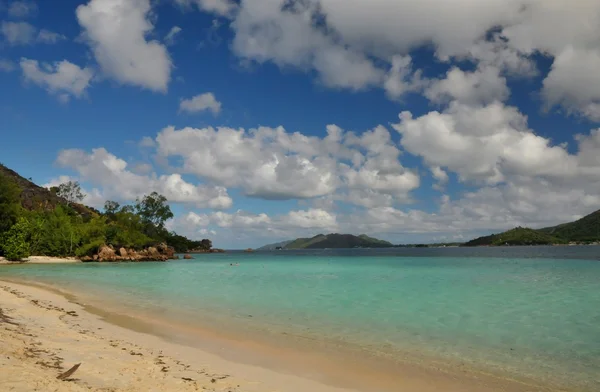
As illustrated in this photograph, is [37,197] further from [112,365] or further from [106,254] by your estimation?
[112,365]

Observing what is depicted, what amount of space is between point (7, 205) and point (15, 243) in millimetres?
12238

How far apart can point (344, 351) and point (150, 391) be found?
766 cm

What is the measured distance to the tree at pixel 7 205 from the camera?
83.9m

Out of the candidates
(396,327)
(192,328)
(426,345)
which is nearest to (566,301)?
(396,327)

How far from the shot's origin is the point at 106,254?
10231 cm

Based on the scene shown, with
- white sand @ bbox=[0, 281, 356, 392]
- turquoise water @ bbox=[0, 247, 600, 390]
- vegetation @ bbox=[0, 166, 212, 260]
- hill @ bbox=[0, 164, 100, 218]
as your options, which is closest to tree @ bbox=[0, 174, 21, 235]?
vegetation @ bbox=[0, 166, 212, 260]

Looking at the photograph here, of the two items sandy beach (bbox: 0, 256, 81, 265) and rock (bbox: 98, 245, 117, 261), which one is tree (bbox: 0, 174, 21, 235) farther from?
rock (bbox: 98, 245, 117, 261)

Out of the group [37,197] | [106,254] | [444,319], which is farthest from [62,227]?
[444,319]

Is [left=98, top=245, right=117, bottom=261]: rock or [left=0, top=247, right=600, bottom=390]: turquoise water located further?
[left=98, top=245, right=117, bottom=261]: rock

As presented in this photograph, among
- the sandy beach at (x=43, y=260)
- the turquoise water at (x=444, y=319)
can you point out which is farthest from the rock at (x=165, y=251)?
the turquoise water at (x=444, y=319)

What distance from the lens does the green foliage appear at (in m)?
79.2

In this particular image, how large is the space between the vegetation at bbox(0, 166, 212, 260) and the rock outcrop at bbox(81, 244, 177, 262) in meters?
2.96

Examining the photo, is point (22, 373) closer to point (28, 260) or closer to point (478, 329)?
point (478, 329)

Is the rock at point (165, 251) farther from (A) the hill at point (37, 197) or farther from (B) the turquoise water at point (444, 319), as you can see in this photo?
(B) the turquoise water at point (444, 319)
